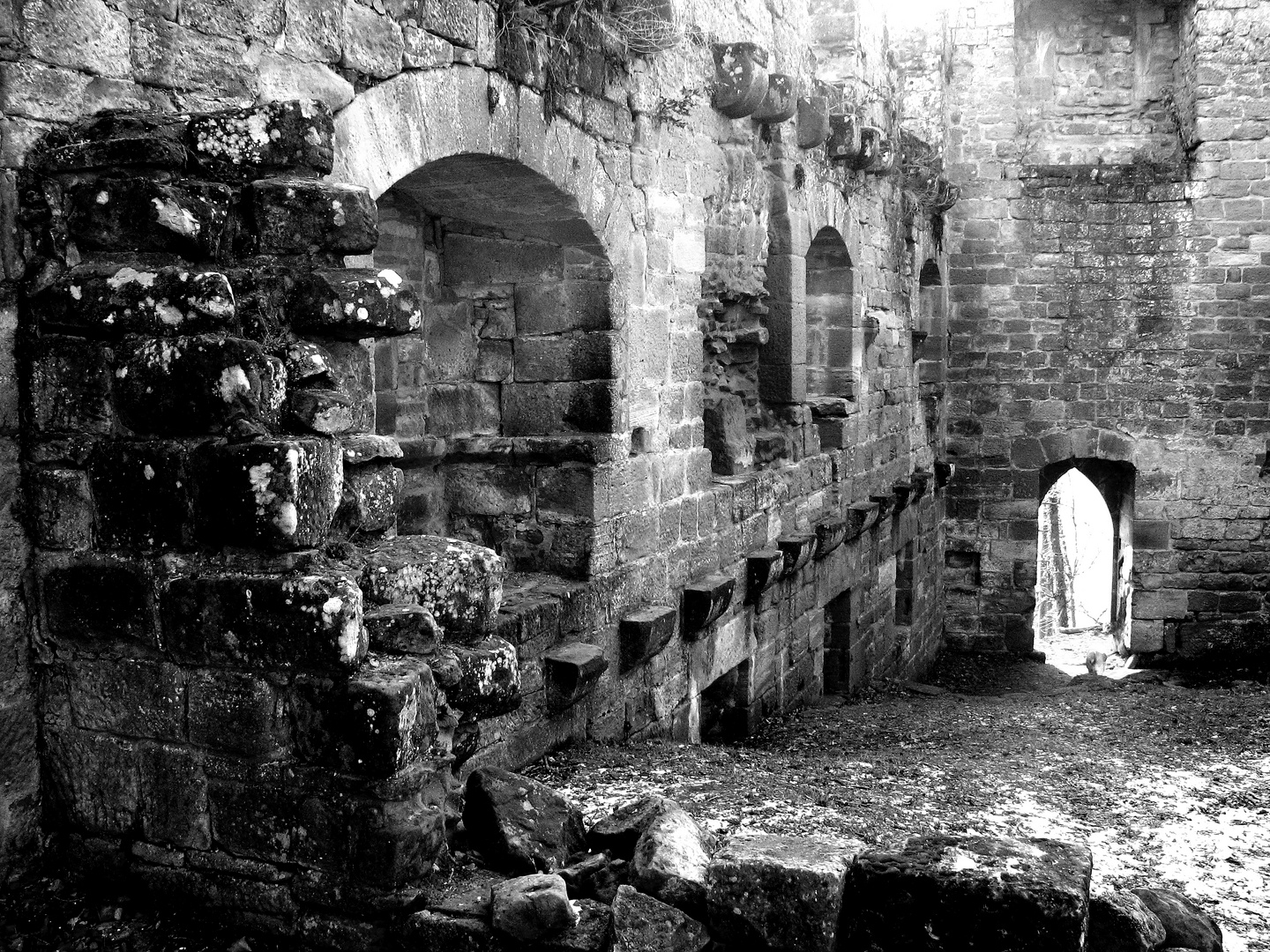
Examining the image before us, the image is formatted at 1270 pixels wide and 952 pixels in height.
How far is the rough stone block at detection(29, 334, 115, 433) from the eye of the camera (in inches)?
115

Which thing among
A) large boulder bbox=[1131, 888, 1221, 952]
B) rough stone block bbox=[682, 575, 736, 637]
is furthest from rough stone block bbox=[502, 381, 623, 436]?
large boulder bbox=[1131, 888, 1221, 952]

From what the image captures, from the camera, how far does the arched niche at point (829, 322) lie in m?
8.82

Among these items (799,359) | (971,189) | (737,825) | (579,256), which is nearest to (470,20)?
(579,256)

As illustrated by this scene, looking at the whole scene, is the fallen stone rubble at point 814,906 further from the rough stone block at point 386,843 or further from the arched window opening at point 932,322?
the arched window opening at point 932,322

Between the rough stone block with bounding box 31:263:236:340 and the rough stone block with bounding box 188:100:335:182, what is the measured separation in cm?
28

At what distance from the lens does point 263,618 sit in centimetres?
278

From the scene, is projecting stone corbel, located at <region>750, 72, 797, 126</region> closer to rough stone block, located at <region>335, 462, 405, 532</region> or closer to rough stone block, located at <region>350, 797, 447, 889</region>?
rough stone block, located at <region>335, 462, 405, 532</region>

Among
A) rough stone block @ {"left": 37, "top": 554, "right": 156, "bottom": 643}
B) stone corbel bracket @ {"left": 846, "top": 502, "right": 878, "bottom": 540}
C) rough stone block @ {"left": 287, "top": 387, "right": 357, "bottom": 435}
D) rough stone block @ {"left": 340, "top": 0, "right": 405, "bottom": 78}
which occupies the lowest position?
stone corbel bracket @ {"left": 846, "top": 502, "right": 878, "bottom": 540}

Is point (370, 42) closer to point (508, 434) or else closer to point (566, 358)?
point (566, 358)

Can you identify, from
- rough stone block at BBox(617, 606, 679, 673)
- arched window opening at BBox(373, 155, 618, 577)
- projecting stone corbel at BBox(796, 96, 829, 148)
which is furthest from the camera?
projecting stone corbel at BBox(796, 96, 829, 148)

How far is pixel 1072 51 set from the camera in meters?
12.3

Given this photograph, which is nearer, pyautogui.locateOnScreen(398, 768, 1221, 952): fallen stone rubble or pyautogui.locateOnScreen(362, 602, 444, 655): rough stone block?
pyautogui.locateOnScreen(398, 768, 1221, 952): fallen stone rubble

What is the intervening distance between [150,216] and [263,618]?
947 mm

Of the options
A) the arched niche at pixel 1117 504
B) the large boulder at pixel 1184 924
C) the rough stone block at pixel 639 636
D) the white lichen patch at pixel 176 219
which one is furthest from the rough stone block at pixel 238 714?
the arched niche at pixel 1117 504
